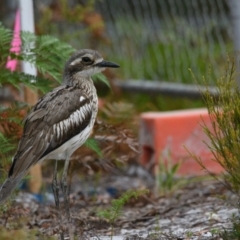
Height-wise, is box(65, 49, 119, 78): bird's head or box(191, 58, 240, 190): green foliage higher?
box(65, 49, 119, 78): bird's head

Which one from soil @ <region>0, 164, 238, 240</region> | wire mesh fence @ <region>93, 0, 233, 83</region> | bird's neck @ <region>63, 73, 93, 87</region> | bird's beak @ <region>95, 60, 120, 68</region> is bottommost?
soil @ <region>0, 164, 238, 240</region>

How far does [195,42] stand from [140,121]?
2709mm

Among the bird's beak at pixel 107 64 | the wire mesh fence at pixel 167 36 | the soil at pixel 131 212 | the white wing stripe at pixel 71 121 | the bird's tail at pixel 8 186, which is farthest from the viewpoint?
the wire mesh fence at pixel 167 36

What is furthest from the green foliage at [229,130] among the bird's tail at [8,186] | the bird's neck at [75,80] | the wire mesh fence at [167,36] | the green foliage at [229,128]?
the wire mesh fence at [167,36]

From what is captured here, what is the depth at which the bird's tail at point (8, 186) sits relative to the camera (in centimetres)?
657

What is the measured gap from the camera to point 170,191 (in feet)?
29.8

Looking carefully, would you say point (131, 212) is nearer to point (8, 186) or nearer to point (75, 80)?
point (75, 80)

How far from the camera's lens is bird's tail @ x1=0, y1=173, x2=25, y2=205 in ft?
21.5

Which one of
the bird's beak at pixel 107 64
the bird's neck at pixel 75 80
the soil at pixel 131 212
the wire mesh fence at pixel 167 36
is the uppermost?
the bird's beak at pixel 107 64

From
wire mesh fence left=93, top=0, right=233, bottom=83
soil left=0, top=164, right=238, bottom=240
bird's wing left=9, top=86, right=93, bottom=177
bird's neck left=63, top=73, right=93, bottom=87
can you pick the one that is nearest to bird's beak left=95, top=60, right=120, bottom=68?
bird's neck left=63, top=73, right=93, bottom=87

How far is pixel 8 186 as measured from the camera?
262 inches

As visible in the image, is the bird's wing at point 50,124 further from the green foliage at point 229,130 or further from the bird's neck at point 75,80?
the green foliage at point 229,130

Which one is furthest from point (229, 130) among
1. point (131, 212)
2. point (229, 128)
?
point (131, 212)

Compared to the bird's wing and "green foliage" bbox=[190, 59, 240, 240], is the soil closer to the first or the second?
the bird's wing
